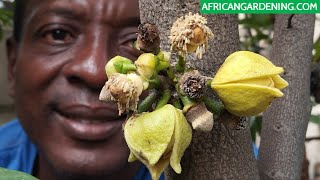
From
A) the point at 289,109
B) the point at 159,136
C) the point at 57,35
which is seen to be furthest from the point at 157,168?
the point at 57,35

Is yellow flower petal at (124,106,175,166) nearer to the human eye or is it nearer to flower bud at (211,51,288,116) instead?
flower bud at (211,51,288,116)

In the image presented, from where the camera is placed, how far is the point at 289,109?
2.77 feet

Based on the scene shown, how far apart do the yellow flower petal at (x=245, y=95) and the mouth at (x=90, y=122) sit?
2.15 feet

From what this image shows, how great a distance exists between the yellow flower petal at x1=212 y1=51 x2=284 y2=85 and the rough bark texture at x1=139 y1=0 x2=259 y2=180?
2.1 inches

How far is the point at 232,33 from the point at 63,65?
633 millimetres

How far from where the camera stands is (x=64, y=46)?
1198mm

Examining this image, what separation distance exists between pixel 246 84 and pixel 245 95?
1cm

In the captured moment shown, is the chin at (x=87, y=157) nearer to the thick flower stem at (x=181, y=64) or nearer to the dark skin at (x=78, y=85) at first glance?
the dark skin at (x=78, y=85)

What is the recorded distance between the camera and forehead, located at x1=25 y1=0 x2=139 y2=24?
3.76 feet

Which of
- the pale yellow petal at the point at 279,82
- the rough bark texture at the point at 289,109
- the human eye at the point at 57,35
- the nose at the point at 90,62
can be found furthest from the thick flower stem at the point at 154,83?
the human eye at the point at 57,35

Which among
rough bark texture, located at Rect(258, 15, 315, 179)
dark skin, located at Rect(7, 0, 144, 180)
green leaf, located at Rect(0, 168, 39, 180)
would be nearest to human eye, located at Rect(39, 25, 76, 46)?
dark skin, located at Rect(7, 0, 144, 180)

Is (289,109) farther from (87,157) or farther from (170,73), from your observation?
(87,157)

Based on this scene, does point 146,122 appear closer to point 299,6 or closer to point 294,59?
point 299,6

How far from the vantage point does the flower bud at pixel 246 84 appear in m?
0.51
